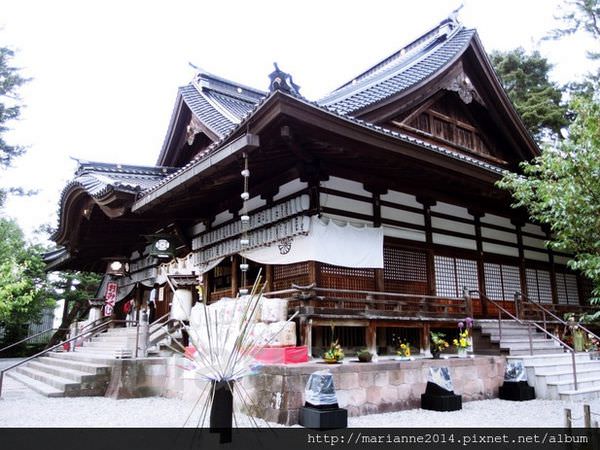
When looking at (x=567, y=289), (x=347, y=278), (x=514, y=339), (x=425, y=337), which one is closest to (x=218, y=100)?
(x=347, y=278)

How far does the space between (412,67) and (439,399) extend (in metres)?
8.53

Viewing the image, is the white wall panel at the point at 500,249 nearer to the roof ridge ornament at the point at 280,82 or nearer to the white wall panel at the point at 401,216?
the white wall panel at the point at 401,216

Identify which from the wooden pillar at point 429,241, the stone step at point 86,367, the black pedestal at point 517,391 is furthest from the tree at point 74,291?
the black pedestal at point 517,391

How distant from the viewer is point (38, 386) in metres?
10.5

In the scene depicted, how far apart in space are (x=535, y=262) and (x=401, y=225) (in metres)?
5.81

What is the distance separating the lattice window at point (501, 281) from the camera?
489 inches

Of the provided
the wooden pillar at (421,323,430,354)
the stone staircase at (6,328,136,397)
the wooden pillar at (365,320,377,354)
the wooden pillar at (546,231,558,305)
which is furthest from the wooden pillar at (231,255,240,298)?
the wooden pillar at (546,231,558,305)

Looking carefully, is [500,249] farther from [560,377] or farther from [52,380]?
[52,380]

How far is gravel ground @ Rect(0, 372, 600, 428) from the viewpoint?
22.0 feet

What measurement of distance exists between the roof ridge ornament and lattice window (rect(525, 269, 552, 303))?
386 inches

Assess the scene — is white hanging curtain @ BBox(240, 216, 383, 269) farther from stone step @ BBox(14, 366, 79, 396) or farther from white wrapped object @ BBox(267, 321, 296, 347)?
stone step @ BBox(14, 366, 79, 396)

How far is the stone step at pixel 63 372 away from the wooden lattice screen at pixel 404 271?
247 inches

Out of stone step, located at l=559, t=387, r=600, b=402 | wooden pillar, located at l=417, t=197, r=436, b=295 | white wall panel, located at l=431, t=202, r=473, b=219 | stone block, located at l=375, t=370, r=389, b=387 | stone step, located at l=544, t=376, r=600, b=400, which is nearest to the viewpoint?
stone block, located at l=375, t=370, r=389, b=387

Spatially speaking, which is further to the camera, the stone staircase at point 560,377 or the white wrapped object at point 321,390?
the stone staircase at point 560,377
